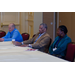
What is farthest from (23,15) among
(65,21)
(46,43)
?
(46,43)

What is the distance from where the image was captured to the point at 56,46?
412cm

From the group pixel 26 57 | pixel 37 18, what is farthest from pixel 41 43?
pixel 37 18

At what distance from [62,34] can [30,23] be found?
420 centimetres

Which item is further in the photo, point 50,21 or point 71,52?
point 50,21

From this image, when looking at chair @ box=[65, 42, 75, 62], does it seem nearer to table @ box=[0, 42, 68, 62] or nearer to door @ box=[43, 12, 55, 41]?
table @ box=[0, 42, 68, 62]

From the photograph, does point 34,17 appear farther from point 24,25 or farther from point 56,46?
point 56,46

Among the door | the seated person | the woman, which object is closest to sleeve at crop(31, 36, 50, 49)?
the seated person

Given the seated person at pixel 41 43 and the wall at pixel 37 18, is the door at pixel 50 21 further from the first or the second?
the seated person at pixel 41 43

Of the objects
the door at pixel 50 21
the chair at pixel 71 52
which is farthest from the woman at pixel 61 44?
the door at pixel 50 21

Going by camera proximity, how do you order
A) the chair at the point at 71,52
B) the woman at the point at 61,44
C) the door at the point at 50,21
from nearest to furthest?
the chair at the point at 71,52, the woman at the point at 61,44, the door at the point at 50,21

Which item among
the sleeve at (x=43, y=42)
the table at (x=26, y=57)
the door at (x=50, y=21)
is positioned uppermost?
the door at (x=50, y=21)

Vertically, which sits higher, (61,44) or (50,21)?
(50,21)

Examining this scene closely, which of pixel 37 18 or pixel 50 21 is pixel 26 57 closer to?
pixel 37 18

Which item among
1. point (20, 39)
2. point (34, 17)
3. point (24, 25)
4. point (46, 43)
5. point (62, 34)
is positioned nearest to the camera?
point (62, 34)
